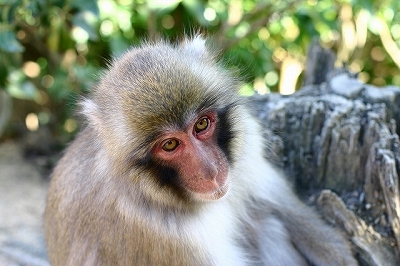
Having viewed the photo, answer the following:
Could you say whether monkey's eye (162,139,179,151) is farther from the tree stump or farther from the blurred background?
the blurred background

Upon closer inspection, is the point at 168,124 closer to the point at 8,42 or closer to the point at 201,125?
the point at 201,125

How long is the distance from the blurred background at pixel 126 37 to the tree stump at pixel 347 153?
50cm

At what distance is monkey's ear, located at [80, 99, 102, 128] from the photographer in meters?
2.53

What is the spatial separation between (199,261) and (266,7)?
9.35 feet

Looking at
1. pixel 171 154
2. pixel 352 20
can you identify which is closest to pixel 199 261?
pixel 171 154

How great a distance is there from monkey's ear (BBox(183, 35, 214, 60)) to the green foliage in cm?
88

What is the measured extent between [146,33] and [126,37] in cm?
18

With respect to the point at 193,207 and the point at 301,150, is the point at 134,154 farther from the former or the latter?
the point at 301,150

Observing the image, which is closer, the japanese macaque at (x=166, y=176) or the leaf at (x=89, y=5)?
the japanese macaque at (x=166, y=176)

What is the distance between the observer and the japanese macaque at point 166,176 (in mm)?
2334

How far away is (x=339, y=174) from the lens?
3.23 metres

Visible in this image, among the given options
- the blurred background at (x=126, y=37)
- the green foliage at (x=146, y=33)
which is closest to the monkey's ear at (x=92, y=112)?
the green foliage at (x=146, y=33)

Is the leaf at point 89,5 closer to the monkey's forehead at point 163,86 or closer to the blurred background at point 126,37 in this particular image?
the blurred background at point 126,37

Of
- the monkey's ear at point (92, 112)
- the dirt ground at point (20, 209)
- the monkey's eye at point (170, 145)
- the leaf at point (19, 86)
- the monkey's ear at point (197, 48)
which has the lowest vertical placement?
the dirt ground at point (20, 209)
